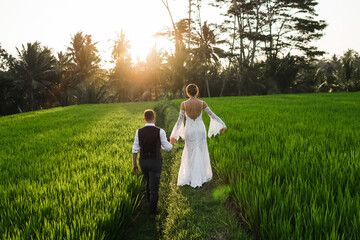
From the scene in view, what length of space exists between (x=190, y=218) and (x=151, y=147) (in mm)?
947

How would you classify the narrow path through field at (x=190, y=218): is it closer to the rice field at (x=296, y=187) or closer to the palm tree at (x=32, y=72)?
the rice field at (x=296, y=187)

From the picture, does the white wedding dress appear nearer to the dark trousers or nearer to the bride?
the bride

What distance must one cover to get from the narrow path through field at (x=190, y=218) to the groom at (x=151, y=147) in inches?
11.1

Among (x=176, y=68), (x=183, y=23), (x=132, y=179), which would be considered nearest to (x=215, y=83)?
(x=176, y=68)

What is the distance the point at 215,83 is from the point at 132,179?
2521cm

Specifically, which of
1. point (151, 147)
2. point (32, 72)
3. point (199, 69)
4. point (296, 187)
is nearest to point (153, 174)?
point (151, 147)

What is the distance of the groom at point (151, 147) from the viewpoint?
254cm

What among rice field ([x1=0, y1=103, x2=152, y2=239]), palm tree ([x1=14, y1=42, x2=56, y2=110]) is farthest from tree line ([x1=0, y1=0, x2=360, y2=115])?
rice field ([x1=0, y1=103, x2=152, y2=239])

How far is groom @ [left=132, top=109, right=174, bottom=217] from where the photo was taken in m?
2.54

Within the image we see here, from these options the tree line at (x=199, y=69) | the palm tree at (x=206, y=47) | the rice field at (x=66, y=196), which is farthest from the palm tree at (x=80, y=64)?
the rice field at (x=66, y=196)

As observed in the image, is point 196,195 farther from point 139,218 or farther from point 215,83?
point 215,83

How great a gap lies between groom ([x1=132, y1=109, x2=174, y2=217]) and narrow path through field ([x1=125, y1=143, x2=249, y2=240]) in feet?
0.92

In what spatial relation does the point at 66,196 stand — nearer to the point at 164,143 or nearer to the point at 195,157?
the point at 164,143

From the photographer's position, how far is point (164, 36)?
27.1m
